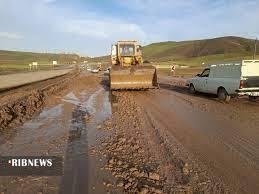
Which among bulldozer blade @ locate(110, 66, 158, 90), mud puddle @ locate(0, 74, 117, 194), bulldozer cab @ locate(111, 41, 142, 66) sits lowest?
mud puddle @ locate(0, 74, 117, 194)

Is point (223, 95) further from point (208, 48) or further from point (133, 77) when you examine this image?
point (208, 48)

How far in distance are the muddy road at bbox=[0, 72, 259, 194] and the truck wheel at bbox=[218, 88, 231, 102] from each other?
2793mm

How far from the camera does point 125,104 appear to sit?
1547 centimetres

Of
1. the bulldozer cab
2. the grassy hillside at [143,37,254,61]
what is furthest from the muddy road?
the grassy hillside at [143,37,254,61]

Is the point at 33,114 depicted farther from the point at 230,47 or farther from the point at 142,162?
the point at 230,47

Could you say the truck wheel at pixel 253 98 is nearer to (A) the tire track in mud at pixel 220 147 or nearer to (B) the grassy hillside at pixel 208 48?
(A) the tire track in mud at pixel 220 147

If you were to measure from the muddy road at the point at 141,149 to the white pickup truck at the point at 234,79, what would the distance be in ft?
7.82

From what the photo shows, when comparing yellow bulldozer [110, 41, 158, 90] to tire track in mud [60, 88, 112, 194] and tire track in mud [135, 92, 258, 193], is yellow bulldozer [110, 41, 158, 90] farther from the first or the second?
tire track in mud [135, 92, 258, 193]

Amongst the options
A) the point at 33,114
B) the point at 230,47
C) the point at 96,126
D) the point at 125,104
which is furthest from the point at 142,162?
the point at 230,47

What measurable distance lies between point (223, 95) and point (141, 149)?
10.4m

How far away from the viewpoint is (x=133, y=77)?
21484 mm

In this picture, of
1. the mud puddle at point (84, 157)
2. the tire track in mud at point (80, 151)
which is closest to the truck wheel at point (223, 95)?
the tire track in mud at point (80, 151)

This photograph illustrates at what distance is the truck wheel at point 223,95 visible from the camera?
16.5 meters

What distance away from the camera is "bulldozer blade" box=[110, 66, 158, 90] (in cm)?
2130
